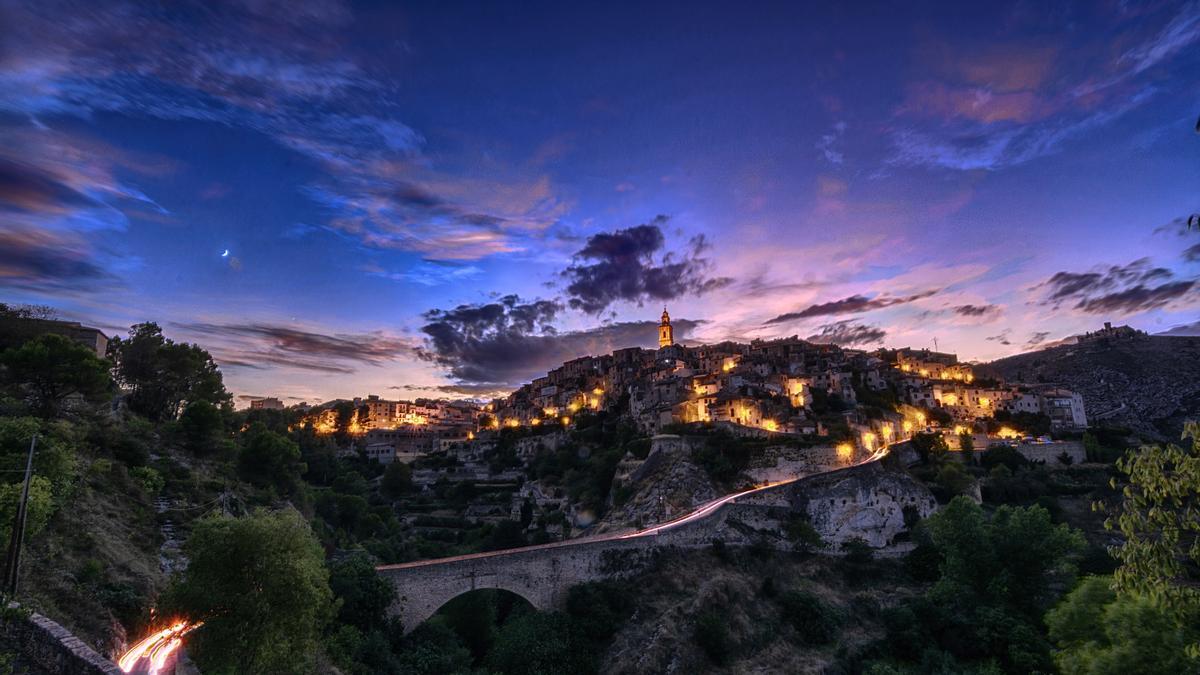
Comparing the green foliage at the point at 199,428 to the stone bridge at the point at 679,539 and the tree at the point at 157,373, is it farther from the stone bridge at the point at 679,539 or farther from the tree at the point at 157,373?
the stone bridge at the point at 679,539

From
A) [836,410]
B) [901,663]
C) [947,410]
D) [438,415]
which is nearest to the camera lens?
[901,663]

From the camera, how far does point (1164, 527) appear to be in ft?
22.4

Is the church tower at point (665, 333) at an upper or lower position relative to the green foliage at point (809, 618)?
upper

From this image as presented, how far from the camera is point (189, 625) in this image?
15109 millimetres

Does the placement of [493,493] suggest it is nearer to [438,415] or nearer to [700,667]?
[700,667]

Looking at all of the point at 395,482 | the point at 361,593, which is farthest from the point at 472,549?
the point at 361,593

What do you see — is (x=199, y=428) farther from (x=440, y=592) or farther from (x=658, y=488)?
(x=658, y=488)

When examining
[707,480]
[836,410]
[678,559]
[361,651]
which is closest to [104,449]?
[361,651]

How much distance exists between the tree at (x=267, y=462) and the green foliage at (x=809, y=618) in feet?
102

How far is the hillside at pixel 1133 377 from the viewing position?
8162cm

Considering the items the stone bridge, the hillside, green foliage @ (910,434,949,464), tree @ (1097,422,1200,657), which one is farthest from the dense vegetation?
the hillside

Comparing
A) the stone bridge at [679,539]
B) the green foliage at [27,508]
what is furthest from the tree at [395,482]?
the green foliage at [27,508]

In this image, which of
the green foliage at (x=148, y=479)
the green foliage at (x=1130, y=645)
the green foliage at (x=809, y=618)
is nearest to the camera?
the green foliage at (x=1130, y=645)

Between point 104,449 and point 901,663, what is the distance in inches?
1590
